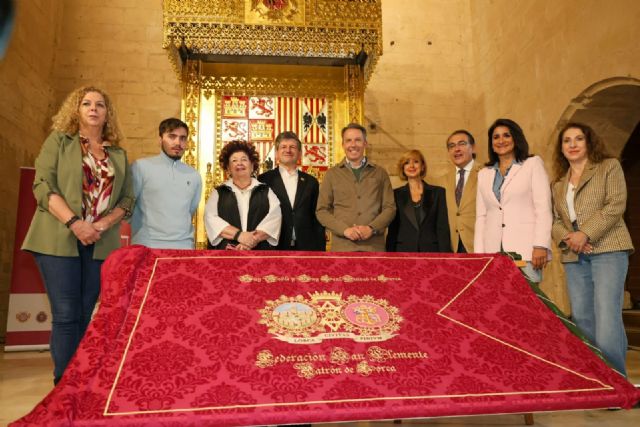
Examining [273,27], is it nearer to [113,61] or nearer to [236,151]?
[113,61]

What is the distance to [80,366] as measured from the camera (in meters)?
1.41

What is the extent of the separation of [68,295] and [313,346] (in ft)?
4.56

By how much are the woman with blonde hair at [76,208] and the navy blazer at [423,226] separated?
6.12 feet

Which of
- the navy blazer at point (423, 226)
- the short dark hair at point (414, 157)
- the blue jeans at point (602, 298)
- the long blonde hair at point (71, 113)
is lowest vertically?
the blue jeans at point (602, 298)

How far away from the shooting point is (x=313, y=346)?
1.58 metres

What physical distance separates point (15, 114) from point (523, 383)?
6419 millimetres

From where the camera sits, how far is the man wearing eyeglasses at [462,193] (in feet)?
11.3

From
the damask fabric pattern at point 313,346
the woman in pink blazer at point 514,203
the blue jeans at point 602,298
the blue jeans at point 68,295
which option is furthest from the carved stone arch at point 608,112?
the blue jeans at point 68,295

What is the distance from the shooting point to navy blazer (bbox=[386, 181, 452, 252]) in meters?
3.44

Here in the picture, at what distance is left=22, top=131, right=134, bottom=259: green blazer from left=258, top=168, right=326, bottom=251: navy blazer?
1.18 metres

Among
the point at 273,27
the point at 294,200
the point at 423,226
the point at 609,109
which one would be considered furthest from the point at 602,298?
the point at 273,27

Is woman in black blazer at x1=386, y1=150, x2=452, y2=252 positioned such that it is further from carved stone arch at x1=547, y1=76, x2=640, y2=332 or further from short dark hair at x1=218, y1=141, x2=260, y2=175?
carved stone arch at x1=547, y1=76, x2=640, y2=332

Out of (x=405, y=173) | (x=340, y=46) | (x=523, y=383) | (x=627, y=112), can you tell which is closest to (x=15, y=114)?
(x=340, y=46)

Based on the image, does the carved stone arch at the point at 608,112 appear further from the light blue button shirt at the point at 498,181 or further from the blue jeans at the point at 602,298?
the blue jeans at the point at 602,298
